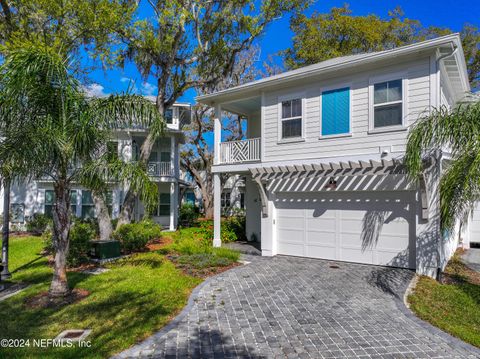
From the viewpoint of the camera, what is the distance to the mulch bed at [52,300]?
648cm

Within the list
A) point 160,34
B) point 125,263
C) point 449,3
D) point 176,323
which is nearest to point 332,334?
point 176,323

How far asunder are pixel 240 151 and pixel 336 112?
13.7 feet

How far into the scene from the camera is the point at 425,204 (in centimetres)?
815

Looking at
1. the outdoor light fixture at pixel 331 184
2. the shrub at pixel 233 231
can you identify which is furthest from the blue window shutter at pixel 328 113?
the shrub at pixel 233 231

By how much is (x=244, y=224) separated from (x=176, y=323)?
10.6m

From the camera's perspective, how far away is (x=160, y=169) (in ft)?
68.0

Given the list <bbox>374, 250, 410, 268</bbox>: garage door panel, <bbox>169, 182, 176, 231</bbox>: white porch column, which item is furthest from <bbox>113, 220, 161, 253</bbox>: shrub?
<bbox>374, 250, 410, 268</bbox>: garage door panel

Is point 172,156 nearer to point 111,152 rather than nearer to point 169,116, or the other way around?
point 169,116

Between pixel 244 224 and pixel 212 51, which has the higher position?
pixel 212 51

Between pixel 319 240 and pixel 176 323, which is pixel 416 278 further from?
pixel 176 323

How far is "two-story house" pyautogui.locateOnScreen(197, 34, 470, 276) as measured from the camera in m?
8.37

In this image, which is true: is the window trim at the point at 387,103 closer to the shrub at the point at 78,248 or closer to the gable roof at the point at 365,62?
the gable roof at the point at 365,62

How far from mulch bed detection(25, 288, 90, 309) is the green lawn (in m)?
0.15

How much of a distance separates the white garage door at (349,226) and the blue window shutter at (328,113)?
214 centimetres
